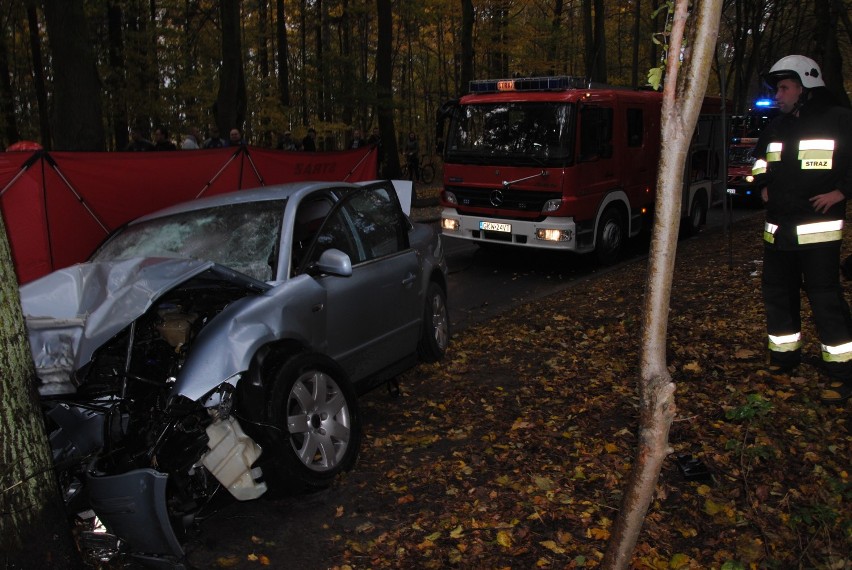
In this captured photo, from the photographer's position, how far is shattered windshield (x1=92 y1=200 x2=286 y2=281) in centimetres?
456

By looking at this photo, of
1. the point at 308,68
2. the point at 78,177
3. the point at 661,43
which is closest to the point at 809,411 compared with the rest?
the point at 661,43

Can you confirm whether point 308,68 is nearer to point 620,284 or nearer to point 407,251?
point 620,284

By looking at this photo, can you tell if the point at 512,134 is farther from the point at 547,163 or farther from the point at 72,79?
the point at 72,79

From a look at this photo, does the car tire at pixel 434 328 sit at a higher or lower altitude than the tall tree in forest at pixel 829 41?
lower

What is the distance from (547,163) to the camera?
10039 millimetres

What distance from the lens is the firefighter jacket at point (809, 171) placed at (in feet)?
15.2

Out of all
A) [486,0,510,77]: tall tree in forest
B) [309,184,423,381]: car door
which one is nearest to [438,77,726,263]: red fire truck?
[309,184,423,381]: car door

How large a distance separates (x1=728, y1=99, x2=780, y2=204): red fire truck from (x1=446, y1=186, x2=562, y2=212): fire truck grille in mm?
9407

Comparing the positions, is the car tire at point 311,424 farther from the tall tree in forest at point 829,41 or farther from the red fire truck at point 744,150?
the red fire truck at point 744,150

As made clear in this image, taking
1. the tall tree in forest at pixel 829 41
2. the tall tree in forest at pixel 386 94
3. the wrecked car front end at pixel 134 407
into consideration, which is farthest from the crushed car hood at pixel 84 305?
the tall tree in forest at pixel 386 94

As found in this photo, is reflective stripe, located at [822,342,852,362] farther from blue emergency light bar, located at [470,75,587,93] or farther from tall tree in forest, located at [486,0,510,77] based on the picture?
tall tree in forest, located at [486,0,510,77]

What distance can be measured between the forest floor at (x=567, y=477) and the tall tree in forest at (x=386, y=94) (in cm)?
1541

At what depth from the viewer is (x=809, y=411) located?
179 inches

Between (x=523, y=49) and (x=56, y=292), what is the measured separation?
2838 cm
